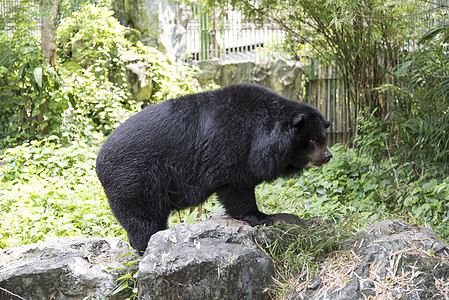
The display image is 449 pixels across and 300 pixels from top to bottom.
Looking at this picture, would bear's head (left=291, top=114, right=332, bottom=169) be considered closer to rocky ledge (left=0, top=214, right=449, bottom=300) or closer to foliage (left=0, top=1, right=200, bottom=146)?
rocky ledge (left=0, top=214, right=449, bottom=300)

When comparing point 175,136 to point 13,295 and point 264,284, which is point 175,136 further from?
point 13,295

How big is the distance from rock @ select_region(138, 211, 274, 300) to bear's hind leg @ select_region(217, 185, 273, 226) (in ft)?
1.31

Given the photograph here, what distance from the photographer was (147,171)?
11.1 feet

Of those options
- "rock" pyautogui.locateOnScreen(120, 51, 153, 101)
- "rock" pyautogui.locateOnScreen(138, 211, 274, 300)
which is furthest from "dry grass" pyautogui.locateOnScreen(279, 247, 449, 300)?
"rock" pyautogui.locateOnScreen(120, 51, 153, 101)

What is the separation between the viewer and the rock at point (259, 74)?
1023 cm

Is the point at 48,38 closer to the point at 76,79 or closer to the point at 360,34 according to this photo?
the point at 76,79

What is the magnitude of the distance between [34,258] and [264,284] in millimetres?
1681

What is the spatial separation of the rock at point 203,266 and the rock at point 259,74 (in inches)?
281

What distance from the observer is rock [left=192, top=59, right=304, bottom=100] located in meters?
10.2

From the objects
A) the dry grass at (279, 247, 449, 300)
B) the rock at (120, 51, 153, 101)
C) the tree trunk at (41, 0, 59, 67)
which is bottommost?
the dry grass at (279, 247, 449, 300)

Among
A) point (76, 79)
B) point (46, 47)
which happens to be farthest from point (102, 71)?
point (46, 47)

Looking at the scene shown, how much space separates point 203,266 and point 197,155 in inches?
35.0

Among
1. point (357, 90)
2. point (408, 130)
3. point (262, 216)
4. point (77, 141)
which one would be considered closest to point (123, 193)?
point (262, 216)

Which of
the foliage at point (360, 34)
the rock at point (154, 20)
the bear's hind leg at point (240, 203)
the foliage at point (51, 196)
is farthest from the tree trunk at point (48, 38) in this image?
the bear's hind leg at point (240, 203)
